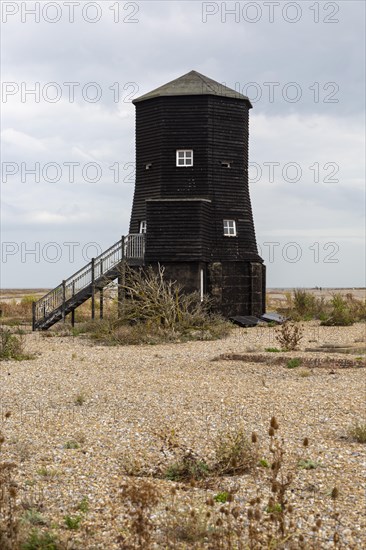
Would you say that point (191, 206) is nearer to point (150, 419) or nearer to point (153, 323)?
point (153, 323)

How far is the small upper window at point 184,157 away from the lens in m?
32.0

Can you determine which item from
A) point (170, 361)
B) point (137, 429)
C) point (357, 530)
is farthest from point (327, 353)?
point (357, 530)

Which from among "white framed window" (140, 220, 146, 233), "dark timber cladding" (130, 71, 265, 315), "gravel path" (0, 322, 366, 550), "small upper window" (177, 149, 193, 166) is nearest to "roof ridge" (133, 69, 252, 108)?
"dark timber cladding" (130, 71, 265, 315)

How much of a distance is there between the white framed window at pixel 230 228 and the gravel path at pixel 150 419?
13.2 m

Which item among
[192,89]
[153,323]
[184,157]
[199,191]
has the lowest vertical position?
[153,323]

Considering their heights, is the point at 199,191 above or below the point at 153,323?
above

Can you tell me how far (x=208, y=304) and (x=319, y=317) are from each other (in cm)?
749

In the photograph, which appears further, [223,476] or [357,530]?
[223,476]

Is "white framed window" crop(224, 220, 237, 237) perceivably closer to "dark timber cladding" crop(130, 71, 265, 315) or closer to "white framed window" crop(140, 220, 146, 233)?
"dark timber cladding" crop(130, 71, 265, 315)

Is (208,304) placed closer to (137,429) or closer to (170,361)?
(170,361)

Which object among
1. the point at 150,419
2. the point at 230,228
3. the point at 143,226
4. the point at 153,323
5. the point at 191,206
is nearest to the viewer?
the point at 150,419

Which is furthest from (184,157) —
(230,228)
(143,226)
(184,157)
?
(230,228)

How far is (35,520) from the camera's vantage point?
630 cm

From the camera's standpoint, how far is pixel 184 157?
32.0 m
